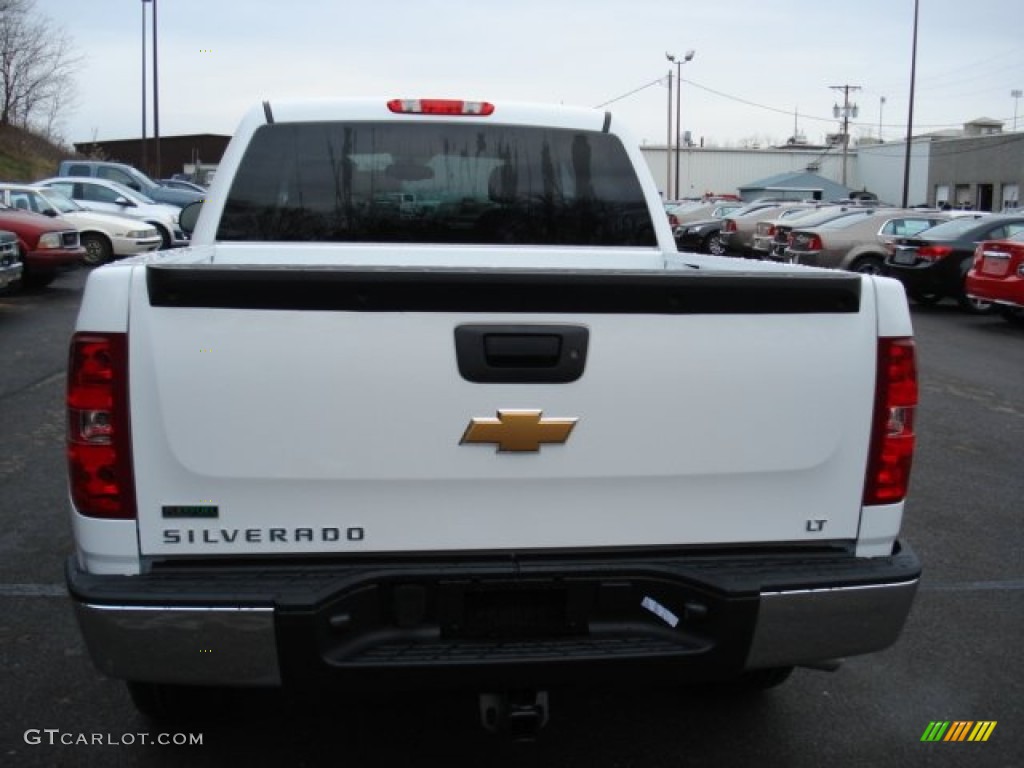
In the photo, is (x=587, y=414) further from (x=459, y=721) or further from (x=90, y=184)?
(x=90, y=184)

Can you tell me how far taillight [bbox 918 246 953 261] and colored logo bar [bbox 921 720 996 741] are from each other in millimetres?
13549

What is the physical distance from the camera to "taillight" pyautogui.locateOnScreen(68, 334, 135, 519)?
2.52 meters

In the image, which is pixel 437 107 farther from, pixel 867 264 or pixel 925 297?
pixel 867 264

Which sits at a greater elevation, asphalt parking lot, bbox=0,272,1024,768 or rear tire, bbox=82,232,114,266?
rear tire, bbox=82,232,114,266

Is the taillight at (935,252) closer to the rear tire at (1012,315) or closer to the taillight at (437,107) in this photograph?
the rear tire at (1012,315)

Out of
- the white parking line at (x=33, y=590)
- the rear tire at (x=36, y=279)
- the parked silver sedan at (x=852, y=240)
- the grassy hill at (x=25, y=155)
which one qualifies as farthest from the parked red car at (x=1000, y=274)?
the grassy hill at (x=25, y=155)

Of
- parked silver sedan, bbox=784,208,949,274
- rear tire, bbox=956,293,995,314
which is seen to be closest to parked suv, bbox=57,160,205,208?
parked silver sedan, bbox=784,208,949,274

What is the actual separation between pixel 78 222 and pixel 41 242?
4.60 metres

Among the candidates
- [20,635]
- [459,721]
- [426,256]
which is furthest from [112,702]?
[426,256]

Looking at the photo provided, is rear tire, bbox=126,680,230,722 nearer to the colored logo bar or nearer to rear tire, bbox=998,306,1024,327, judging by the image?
the colored logo bar

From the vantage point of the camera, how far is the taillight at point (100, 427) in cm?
252

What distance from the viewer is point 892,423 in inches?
111

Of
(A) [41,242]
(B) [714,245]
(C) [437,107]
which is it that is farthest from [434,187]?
(B) [714,245]

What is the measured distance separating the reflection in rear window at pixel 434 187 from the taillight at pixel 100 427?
1.92 meters
